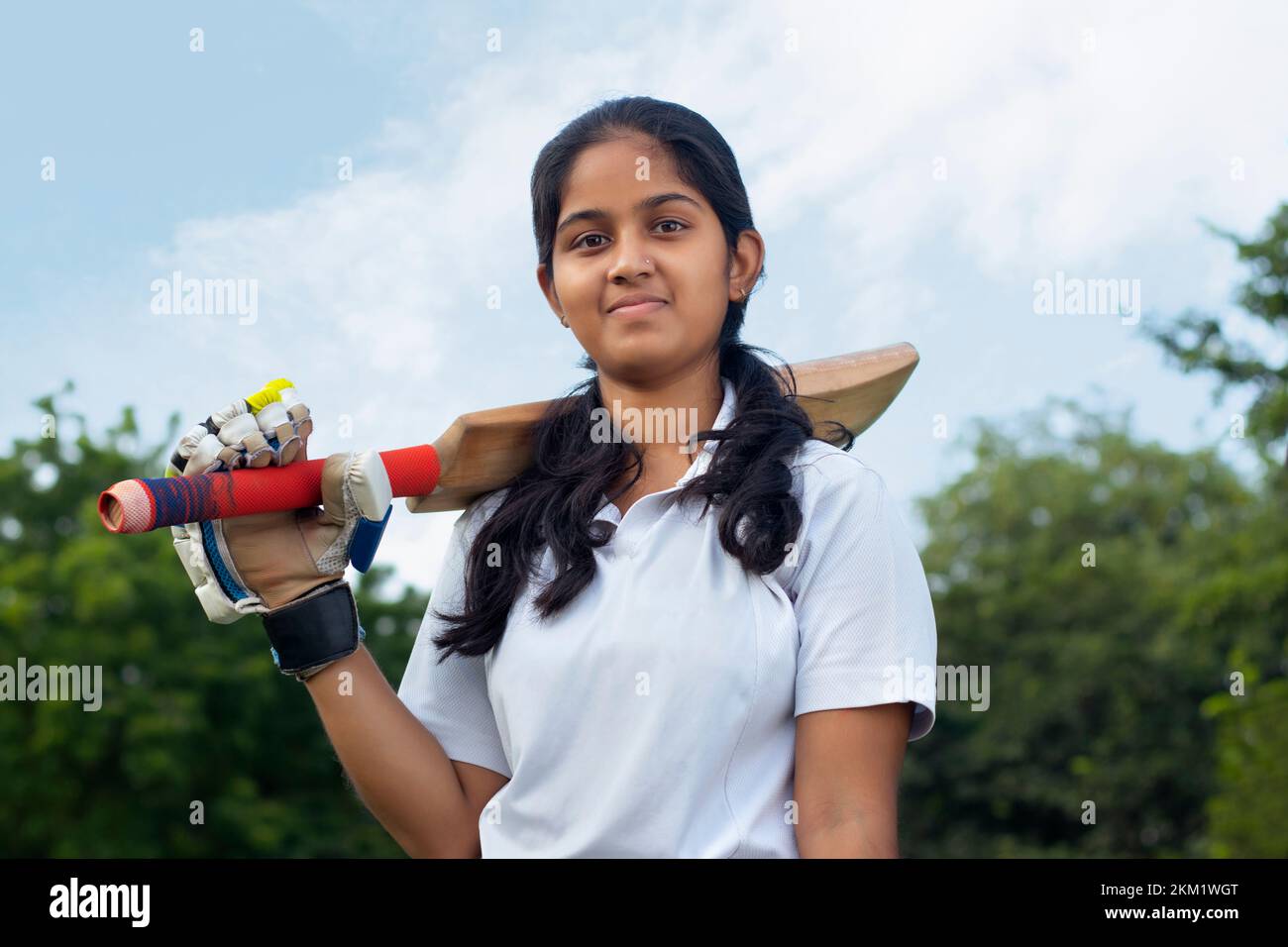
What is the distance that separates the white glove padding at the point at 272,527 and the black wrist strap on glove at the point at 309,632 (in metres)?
0.03

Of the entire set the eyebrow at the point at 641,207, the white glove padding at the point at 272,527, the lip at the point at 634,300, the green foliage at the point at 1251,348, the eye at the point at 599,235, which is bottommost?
the white glove padding at the point at 272,527

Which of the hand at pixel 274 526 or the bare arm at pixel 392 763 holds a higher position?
the hand at pixel 274 526

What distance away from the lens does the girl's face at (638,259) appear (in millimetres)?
2518

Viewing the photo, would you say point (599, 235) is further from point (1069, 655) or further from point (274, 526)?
point (1069, 655)

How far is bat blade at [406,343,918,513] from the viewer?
2742 millimetres

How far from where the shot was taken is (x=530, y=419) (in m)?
2.82

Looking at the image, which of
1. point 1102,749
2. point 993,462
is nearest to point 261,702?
point 1102,749

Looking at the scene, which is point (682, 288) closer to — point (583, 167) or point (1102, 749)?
point (583, 167)

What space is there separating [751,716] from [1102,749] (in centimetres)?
2908

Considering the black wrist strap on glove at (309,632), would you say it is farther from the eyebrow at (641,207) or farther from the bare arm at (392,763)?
the eyebrow at (641,207)

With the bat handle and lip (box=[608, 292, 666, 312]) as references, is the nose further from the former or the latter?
the bat handle

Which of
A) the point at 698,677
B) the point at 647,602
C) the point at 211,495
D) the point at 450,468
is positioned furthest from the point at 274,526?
the point at 698,677

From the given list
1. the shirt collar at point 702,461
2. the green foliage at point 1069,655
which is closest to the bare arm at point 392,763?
the shirt collar at point 702,461

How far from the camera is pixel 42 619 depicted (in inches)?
822
